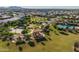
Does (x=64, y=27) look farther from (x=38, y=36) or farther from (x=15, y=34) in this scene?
(x=15, y=34)

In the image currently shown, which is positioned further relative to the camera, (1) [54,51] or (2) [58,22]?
(2) [58,22]

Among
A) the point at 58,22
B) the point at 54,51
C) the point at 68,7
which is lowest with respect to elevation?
the point at 54,51

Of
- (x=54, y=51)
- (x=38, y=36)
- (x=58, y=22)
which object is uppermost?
(x=58, y=22)

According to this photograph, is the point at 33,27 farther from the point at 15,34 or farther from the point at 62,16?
the point at 62,16

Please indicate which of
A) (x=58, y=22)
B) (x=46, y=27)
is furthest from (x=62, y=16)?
(x=46, y=27)

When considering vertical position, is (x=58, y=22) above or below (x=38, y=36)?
above

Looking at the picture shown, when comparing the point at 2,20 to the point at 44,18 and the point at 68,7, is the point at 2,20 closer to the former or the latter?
the point at 44,18
